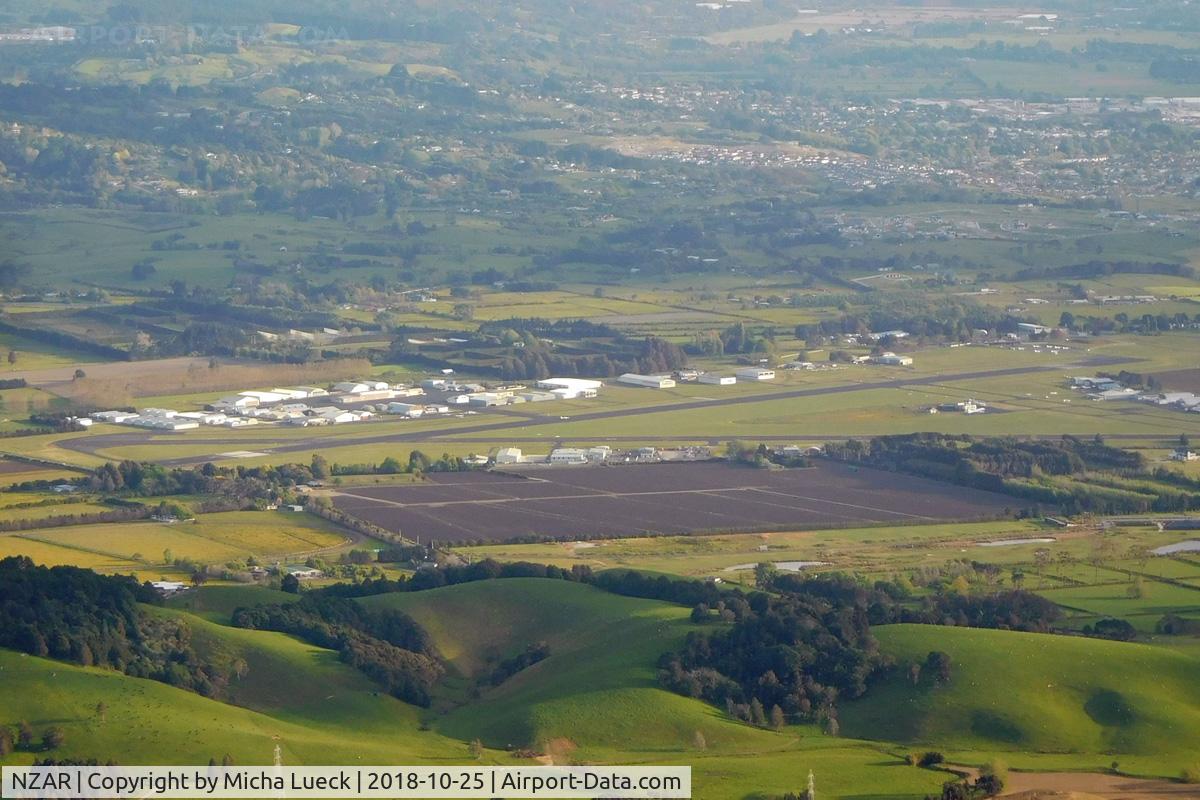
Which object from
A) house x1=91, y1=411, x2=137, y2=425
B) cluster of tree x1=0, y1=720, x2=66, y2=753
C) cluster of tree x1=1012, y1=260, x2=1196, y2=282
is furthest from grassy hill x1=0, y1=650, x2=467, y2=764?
cluster of tree x1=1012, y1=260, x2=1196, y2=282

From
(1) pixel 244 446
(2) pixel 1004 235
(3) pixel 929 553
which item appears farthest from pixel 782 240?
(3) pixel 929 553

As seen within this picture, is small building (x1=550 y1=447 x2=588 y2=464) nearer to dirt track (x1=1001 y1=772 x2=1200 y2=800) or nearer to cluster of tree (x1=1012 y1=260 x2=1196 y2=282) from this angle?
dirt track (x1=1001 y1=772 x2=1200 y2=800)

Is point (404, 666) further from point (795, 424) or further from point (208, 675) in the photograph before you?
point (795, 424)

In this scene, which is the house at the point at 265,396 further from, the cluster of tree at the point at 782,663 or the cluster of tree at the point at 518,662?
the cluster of tree at the point at 782,663

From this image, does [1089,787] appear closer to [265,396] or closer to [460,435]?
[460,435]

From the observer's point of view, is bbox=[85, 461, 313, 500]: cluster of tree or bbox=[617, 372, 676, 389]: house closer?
bbox=[85, 461, 313, 500]: cluster of tree

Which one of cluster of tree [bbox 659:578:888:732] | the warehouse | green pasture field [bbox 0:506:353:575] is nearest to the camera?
Result: cluster of tree [bbox 659:578:888:732]

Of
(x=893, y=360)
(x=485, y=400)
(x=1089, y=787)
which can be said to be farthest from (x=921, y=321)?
(x=1089, y=787)
